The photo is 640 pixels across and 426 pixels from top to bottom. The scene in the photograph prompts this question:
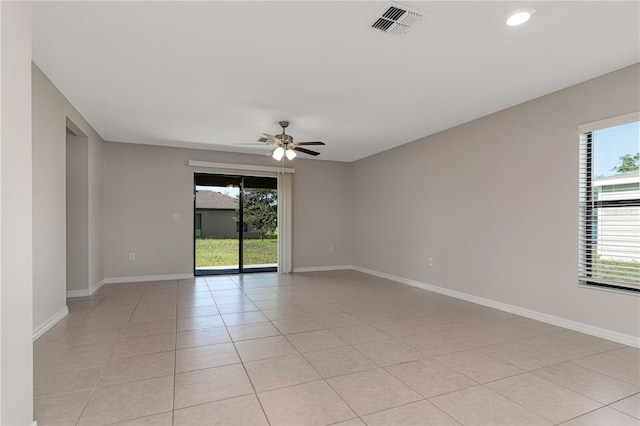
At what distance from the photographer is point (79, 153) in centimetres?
458

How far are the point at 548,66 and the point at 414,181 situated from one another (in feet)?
9.04

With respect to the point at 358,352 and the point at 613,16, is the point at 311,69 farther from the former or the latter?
the point at 358,352

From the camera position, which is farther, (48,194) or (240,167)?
(240,167)

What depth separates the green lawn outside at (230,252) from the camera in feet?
21.2

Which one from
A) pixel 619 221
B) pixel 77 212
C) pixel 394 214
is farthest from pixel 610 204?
pixel 77 212

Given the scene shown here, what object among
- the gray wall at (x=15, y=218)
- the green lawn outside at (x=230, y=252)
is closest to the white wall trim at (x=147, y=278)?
the green lawn outside at (x=230, y=252)

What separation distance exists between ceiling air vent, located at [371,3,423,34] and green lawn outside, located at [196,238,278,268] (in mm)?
5183

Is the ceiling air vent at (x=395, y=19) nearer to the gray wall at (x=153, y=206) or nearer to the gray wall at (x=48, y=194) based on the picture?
the gray wall at (x=48, y=194)

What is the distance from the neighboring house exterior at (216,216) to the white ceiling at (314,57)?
7.39 ft

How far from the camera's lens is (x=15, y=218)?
5.11ft

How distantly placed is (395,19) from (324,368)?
2.58m

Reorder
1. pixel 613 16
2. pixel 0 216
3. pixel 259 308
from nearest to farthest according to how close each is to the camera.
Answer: pixel 0 216 → pixel 613 16 → pixel 259 308

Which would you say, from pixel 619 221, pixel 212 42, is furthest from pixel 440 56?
pixel 619 221

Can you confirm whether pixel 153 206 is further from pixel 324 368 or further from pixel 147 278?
pixel 324 368
